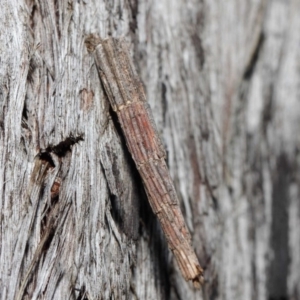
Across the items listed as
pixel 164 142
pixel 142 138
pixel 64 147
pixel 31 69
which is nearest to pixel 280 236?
pixel 164 142

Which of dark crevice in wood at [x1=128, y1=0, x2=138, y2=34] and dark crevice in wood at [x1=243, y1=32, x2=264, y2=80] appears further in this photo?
dark crevice in wood at [x1=243, y1=32, x2=264, y2=80]

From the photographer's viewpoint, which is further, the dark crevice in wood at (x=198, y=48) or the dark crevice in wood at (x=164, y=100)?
the dark crevice in wood at (x=198, y=48)

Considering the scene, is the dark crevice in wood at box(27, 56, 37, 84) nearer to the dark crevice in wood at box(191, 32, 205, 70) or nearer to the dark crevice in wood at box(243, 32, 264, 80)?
the dark crevice in wood at box(191, 32, 205, 70)

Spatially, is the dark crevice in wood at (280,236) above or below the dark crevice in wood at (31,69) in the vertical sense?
below

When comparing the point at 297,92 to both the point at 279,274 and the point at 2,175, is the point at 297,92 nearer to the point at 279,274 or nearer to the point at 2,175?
the point at 279,274

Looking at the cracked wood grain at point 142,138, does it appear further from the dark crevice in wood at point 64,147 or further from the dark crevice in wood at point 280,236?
the dark crevice in wood at point 280,236

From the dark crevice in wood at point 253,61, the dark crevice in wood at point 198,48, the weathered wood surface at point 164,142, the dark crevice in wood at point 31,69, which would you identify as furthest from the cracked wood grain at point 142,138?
the dark crevice in wood at point 253,61

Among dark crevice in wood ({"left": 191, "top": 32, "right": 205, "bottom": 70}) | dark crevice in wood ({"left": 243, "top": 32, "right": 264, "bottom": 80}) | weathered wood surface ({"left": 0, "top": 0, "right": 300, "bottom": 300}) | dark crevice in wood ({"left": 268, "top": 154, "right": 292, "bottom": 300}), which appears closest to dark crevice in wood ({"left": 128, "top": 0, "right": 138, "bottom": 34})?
weathered wood surface ({"left": 0, "top": 0, "right": 300, "bottom": 300})
